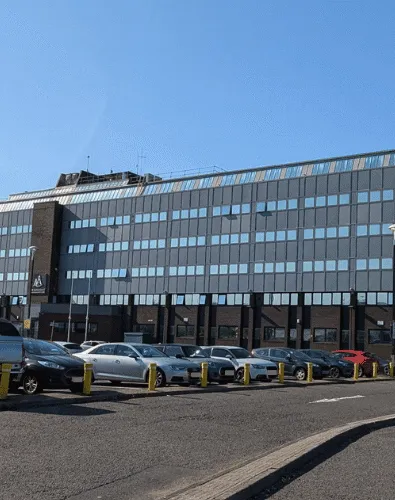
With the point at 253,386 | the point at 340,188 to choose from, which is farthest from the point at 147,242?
the point at 253,386

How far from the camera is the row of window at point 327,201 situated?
61594 mm

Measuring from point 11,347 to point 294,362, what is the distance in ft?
57.3

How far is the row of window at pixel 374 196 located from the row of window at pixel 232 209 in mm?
11211

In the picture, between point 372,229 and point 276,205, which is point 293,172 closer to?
point 276,205

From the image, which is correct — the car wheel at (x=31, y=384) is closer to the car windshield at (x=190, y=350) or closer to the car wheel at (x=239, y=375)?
the car windshield at (x=190, y=350)

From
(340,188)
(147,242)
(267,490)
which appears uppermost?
(340,188)

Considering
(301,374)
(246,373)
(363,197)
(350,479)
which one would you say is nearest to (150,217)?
(363,197)

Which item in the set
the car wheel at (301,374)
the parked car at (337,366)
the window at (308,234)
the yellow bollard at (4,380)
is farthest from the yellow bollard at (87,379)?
the window at (308,234)

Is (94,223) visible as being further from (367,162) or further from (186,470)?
(186,470)

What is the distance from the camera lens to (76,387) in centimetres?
1700

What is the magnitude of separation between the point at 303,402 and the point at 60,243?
63290 millimetres

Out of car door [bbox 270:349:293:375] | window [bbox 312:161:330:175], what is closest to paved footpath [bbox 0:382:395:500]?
car door [bbox 270:349:293:375]

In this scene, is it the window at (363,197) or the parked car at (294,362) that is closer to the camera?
the parked car at (294,362)

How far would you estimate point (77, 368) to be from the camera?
17.0 metres
